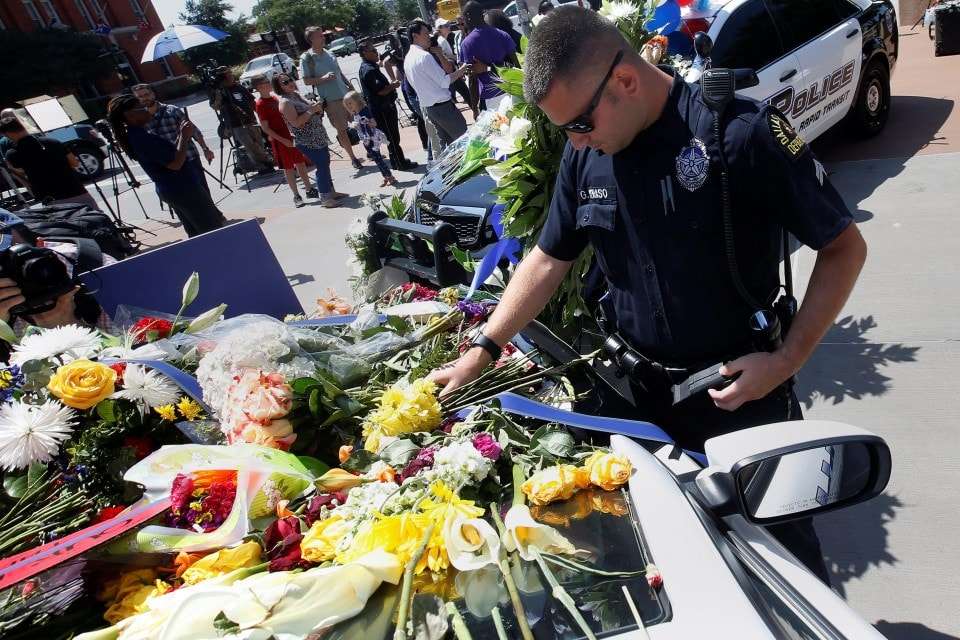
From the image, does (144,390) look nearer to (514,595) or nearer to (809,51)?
(514,595)

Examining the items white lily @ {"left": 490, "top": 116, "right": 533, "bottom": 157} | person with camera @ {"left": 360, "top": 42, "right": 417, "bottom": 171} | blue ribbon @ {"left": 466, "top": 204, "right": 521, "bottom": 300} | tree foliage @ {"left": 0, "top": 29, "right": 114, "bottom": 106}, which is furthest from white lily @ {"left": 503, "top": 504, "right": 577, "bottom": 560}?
tree foliage @ {"left": 0, "top": 29, "right": 114, "bottom": 106}

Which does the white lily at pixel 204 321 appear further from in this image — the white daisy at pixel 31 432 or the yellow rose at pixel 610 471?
the yellow rose at pixel 610 471

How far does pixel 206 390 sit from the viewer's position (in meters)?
1.81

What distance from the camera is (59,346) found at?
1.99 metres

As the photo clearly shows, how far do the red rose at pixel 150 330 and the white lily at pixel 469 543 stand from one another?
1580 millimetres

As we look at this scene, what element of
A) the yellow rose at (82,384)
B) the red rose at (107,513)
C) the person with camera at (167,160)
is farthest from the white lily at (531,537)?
the person with camera at (167,160)

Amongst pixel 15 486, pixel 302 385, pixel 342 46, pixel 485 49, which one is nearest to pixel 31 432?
pixel 15 486

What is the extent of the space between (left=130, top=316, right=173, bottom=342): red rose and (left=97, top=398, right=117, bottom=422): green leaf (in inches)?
14.8

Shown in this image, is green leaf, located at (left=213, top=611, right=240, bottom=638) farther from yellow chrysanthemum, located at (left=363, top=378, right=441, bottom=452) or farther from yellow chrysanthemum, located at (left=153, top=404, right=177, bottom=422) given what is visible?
yellow chrysanthemum, located at (left=153, top=404, right=177, bottom=422)

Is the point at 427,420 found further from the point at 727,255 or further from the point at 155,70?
the point at 155,70

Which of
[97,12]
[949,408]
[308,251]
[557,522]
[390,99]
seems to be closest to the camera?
[557,522]

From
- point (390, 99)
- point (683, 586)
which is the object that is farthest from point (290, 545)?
point (390, 99)

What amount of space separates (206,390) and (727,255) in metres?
1.51

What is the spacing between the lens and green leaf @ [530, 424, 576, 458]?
1.49m
